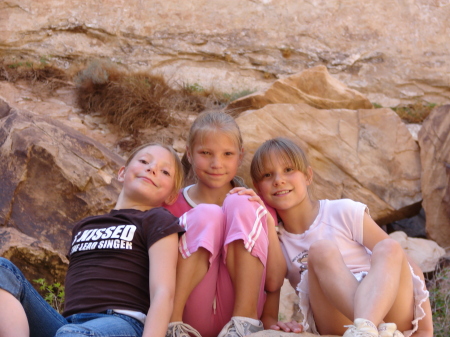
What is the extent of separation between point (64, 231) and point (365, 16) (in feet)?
18.9

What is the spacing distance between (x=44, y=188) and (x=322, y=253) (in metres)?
1.86

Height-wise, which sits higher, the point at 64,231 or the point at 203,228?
the point at 64,231

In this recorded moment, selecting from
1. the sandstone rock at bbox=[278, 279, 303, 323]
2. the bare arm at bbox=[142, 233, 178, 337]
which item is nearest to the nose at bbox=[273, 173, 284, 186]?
the bare arm at bbox=[142, 233, 178, 337]

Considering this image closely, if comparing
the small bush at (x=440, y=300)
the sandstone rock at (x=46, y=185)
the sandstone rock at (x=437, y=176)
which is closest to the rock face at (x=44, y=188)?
the sandstone rock at (x=46, y=185)

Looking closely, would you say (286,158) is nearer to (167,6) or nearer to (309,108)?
A: (309,108)

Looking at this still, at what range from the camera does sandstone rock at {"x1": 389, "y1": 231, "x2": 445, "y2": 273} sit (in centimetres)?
344

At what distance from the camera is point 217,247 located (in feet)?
6.56

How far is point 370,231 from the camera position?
214cm

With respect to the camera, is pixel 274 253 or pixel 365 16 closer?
pixel 274 253

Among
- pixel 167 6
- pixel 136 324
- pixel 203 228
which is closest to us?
pixel 136 324

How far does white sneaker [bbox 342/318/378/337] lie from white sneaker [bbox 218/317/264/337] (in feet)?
1.44

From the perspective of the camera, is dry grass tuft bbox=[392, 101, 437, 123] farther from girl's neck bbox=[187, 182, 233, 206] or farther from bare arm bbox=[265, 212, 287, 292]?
bare arm bbox=[265, 212, 287, 292]

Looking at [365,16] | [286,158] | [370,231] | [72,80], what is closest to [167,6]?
[72,80]

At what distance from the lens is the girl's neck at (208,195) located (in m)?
2.50
